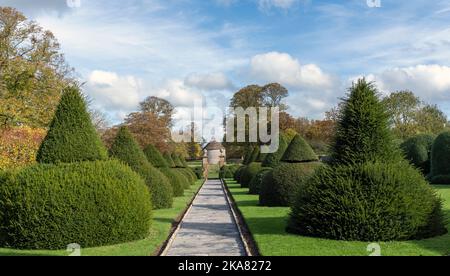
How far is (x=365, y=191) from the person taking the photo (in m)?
11.1

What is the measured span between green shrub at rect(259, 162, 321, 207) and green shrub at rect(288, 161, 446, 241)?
7.77m

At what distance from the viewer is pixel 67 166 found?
1150 cm

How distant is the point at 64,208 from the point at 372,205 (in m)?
6.83

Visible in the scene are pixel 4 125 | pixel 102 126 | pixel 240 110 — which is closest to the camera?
pixel 4 125

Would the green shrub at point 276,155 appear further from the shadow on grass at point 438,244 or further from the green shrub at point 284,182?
the shadow on grass at point 438,244

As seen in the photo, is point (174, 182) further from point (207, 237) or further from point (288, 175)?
point (207, 237)

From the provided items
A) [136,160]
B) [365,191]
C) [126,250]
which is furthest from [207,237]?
[136,160]

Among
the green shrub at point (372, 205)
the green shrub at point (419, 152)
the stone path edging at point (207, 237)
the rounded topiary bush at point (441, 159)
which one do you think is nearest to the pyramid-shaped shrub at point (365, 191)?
the green shrub at point (372, 205)

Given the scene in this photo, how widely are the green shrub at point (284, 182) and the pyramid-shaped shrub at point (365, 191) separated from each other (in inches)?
280

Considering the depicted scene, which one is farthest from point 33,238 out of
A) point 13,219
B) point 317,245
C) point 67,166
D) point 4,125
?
point 4,125

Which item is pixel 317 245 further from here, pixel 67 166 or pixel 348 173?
pixel 67 166

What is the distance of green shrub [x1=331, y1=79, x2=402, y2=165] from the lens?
1191cm
